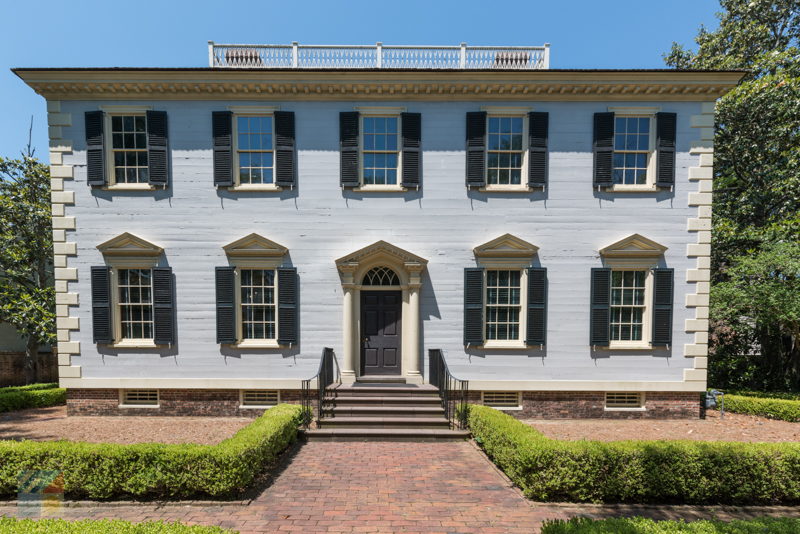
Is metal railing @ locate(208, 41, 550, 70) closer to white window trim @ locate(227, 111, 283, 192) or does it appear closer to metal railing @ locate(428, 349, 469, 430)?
white window trim @ locate(227, 111, 283, 192)

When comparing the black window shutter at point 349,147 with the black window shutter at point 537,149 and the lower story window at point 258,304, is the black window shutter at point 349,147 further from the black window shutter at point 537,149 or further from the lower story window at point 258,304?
the black window shutter at point 537,149

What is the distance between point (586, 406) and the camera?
33.8 feet

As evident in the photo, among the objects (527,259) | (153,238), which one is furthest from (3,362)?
(527,259)

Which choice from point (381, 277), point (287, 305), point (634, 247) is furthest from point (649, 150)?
point (287, 305)

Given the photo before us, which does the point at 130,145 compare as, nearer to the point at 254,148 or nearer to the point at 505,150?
the point at 254,148

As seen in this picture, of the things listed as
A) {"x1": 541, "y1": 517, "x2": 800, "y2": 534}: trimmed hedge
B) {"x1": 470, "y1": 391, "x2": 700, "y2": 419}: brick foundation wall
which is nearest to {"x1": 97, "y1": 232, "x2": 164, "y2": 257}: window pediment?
{"x1": 470, "y1": 391, "x2": 700, "y2": 419}: brick foundation wall

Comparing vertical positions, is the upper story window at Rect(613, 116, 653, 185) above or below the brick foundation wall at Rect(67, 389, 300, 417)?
above

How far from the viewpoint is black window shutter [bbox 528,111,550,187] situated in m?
10.0

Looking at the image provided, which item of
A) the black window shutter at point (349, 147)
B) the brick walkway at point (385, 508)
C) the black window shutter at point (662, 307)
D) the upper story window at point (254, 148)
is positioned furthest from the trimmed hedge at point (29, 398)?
the black window shutter at point (662, 307)

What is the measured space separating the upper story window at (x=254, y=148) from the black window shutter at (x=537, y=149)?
7.13 metres

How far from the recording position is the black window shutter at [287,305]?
1010cm

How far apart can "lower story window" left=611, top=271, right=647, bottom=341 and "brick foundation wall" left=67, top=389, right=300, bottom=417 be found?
916cm

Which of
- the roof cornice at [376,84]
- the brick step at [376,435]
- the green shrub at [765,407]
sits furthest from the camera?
the green shrub at [765,407]

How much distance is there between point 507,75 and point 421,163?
10.5 ft
